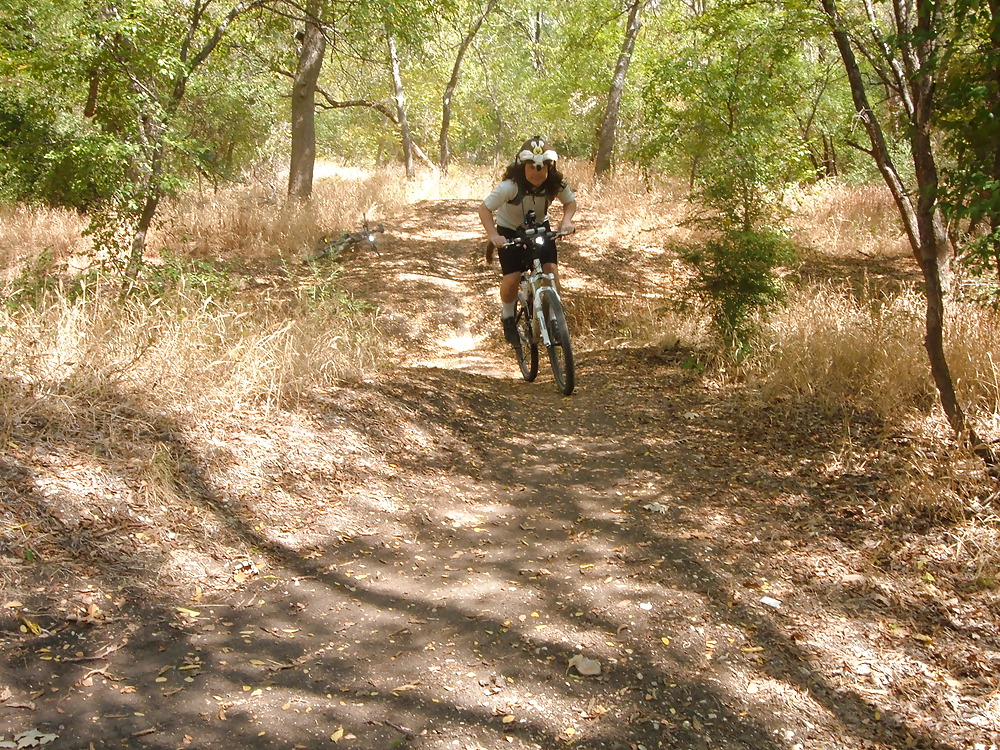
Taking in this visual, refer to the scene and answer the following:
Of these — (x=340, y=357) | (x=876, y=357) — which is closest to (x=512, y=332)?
(x=340, y=357)

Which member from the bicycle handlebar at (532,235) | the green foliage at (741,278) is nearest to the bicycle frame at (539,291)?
the bicycle handlebar at (532,235)

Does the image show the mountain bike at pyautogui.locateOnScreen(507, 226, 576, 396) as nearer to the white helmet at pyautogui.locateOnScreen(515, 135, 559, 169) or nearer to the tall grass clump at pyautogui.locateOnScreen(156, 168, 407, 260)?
the white helmet at pyautogui.locateOnScreen(515, 135, 559, 169)

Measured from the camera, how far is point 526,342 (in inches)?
280

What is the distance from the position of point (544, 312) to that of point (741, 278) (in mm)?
1727

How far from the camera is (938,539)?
3.74m

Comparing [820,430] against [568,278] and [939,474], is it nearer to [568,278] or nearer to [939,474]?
[939,474]

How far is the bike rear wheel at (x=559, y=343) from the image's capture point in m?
6.30

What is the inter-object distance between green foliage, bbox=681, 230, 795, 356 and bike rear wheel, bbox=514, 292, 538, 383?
5.02 ft

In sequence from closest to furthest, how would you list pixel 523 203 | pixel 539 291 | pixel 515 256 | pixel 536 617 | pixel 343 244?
pixel 536 617 < pixel 539 291 < pixel 523 203 < pixel 515 256 < pixel 343 244

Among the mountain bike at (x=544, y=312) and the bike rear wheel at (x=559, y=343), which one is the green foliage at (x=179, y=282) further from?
the bike rear wheel at (x=559, y=343)

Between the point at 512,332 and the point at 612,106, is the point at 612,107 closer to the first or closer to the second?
the point at 612,106

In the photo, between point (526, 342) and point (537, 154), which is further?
point (526, 342)

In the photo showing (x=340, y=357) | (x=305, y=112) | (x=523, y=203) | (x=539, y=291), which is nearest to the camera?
(x=340, y=357)

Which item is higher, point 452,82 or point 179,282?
point 452,82
